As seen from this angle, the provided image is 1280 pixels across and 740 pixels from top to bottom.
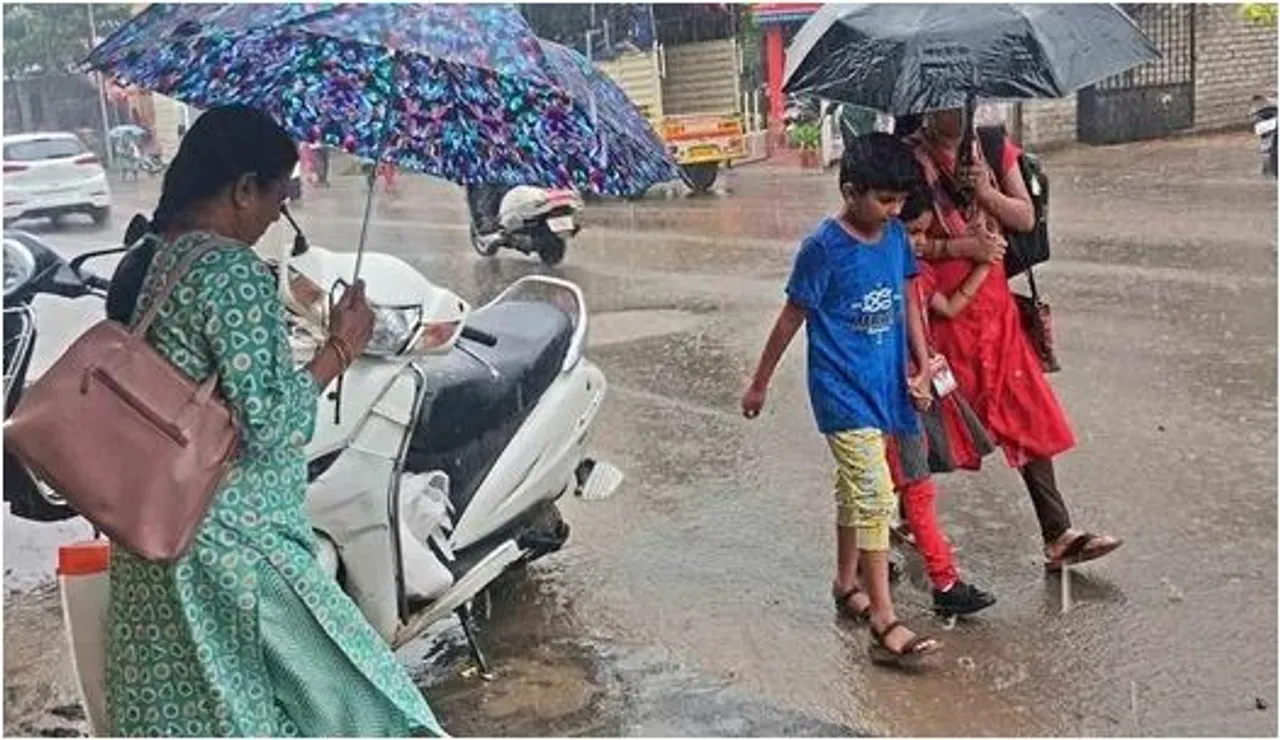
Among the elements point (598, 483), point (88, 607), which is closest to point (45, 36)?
point (598, 483)

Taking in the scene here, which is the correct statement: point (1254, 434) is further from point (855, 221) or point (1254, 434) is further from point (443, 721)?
point (443, 721)

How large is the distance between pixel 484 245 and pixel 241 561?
11.2 meters

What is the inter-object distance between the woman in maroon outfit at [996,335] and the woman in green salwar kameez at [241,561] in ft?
7.46

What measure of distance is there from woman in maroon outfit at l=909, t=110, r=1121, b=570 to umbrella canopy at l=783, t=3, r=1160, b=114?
33 cm

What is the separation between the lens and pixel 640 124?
10.2ft

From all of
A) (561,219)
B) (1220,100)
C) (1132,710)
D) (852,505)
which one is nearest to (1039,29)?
(852,505)

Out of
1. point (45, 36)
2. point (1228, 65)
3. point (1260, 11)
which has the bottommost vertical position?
point (1228, 65)

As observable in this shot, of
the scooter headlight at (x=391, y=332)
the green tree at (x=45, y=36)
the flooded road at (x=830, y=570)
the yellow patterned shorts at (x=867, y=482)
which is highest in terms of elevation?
the green tree at (x=45, y=36)

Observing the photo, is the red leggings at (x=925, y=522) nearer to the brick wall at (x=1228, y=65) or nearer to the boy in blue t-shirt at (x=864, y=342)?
the boy in blue t-shirt at (x=864, y=342)

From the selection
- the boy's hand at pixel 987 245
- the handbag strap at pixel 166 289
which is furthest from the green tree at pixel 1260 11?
the handbag strap at pixel 166 289

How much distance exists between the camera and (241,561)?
251 centimetres

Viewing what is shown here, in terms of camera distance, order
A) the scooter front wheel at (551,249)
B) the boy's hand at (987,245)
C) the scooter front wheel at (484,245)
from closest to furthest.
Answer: the boy's hand at (987,245), the scooter front wheel at (551,249), the scooter front wheel at (484,245)

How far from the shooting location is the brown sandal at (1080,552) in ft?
15.1

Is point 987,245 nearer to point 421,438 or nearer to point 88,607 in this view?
point 421,438
